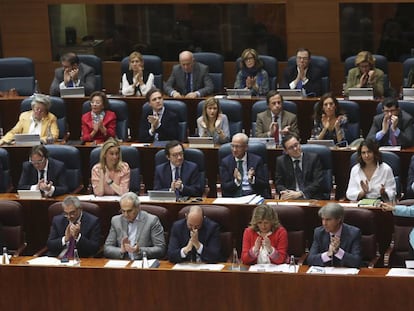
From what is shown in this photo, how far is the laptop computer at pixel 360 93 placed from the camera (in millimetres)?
10055

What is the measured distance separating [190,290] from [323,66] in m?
4.28

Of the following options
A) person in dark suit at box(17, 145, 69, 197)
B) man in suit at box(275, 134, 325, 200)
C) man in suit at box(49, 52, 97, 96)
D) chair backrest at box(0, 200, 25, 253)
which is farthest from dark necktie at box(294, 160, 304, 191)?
man in suit at box(49, 52, 97, 96)

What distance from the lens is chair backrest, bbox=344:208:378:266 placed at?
7.86 meters

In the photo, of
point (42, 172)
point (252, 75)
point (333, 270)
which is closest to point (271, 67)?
point (252, 75)

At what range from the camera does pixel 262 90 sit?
35.1 feet

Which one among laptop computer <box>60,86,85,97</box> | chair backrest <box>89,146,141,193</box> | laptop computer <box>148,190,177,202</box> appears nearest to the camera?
laptop computer <box>148,190,177,202</box>

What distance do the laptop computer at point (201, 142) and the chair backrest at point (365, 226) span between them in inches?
71.6

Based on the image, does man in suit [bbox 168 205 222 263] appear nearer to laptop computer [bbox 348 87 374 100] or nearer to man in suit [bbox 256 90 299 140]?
man in suit [bbox 256 90 299 140]

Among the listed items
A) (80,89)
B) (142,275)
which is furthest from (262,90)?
(142,275)

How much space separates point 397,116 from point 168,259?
8.23ft

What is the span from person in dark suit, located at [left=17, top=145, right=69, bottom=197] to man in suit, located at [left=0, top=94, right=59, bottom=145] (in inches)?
33.7

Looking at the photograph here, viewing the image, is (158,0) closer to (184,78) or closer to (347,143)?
(184,78)

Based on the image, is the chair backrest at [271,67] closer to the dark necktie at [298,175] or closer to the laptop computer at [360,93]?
the laptop computer at [360,93]

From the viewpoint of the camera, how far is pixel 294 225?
805cm
